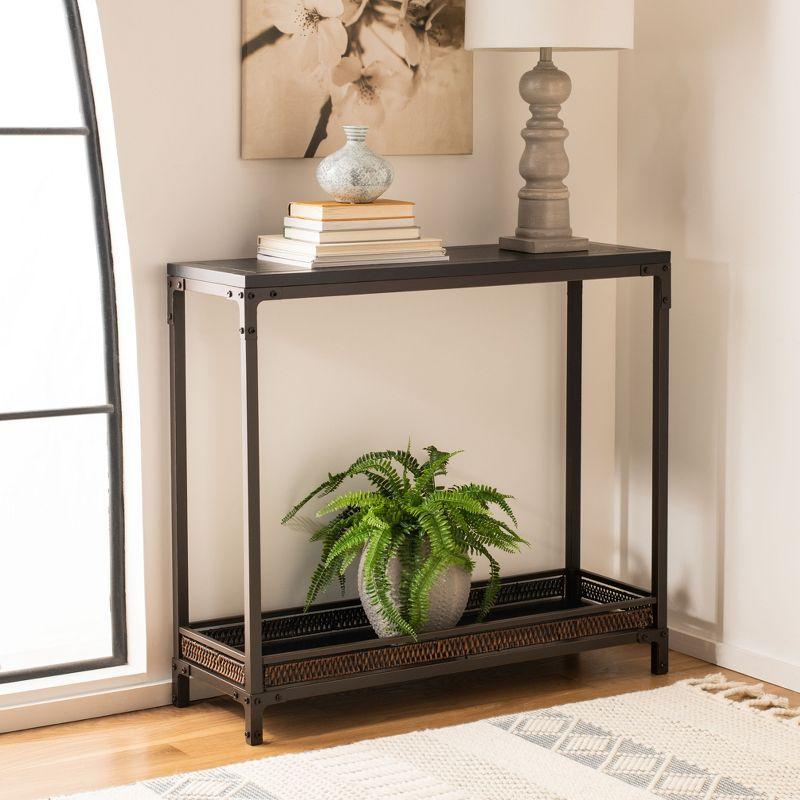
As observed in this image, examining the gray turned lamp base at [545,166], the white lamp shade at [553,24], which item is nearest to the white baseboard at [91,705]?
the gray turned lamp base at [545,166]

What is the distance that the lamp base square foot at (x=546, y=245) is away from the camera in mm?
3193

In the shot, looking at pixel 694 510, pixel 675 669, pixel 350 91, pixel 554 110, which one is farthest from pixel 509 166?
pixel 675 669

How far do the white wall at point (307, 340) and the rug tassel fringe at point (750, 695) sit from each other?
0.57 metres

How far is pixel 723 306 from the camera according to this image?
3367 mm

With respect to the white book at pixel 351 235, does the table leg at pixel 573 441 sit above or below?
below

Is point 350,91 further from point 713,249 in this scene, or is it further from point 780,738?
point 780,738

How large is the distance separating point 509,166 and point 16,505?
1.45 m

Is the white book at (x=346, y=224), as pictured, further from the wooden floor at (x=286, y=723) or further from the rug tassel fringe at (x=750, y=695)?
the rug tassel fringe at (x=750, y=695)

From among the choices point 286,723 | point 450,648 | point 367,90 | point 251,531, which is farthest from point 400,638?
point 367,90

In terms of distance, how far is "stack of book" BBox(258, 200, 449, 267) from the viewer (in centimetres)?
287

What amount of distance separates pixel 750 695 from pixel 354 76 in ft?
5.59

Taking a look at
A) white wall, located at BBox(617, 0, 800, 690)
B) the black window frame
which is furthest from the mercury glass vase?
white wall, located at BBox(617, 0, 800, 690)

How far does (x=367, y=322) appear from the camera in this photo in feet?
10.9

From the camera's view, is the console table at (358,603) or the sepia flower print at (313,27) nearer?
the console table at (358,603)
